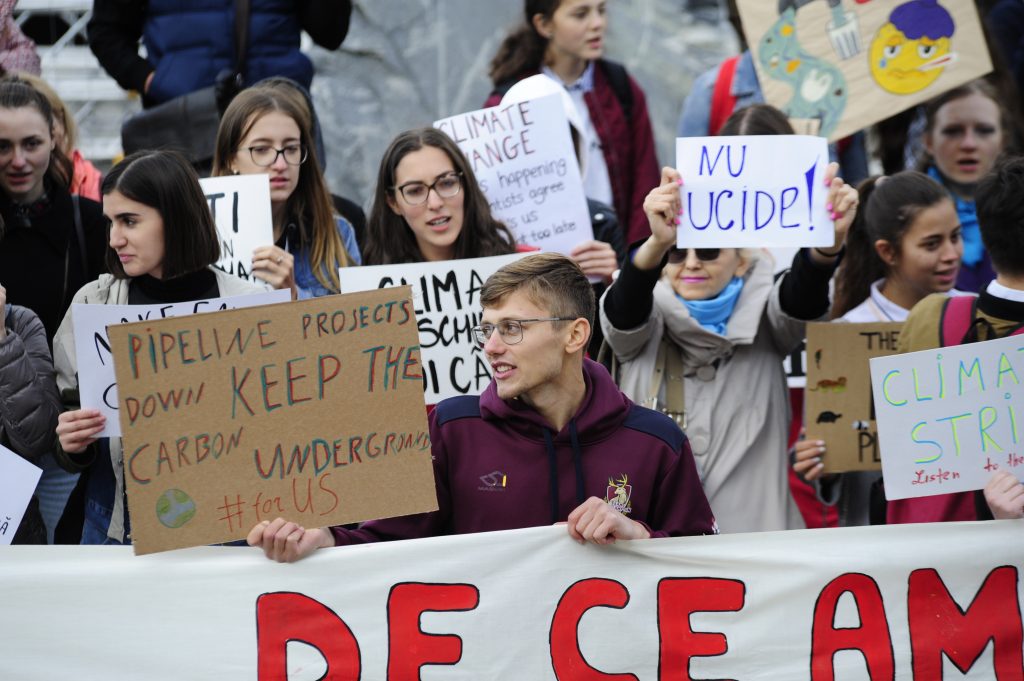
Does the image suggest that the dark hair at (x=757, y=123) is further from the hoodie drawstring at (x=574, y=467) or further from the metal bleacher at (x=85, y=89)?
the metal bleacher at (x=85, y=89)

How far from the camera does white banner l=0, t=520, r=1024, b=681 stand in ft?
13.6

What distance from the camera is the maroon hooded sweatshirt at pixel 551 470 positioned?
13.9 feet

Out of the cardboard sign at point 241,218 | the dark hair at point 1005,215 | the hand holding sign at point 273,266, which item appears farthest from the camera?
the cardboard sign at point 241,218

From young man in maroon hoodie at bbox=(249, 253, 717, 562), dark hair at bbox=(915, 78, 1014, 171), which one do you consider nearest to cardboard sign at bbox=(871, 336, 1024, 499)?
young man in maroon hoodie at bbox=(249, 253, 717, 562)

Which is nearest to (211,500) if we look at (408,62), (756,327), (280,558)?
(280,558)

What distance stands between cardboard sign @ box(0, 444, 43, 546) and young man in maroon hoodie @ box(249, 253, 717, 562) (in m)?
0.88

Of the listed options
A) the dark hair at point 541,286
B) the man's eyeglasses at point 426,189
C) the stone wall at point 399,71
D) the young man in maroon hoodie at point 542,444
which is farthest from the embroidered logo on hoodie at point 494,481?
the stone wall at point 399,71

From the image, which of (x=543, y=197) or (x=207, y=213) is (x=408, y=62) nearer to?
(x=543, y=197)

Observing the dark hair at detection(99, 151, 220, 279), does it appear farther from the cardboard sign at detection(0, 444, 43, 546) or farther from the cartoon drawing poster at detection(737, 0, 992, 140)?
the cartoon drawing poster at detection(737, 0, 992, 140)

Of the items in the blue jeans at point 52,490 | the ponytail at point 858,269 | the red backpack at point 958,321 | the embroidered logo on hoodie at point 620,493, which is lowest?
the blue jeans at point 52,490

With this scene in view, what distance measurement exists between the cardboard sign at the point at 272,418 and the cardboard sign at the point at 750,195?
4.42ft

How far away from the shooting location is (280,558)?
413cm

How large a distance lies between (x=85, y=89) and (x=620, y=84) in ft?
13.4

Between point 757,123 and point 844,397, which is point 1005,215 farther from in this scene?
point 757,123
